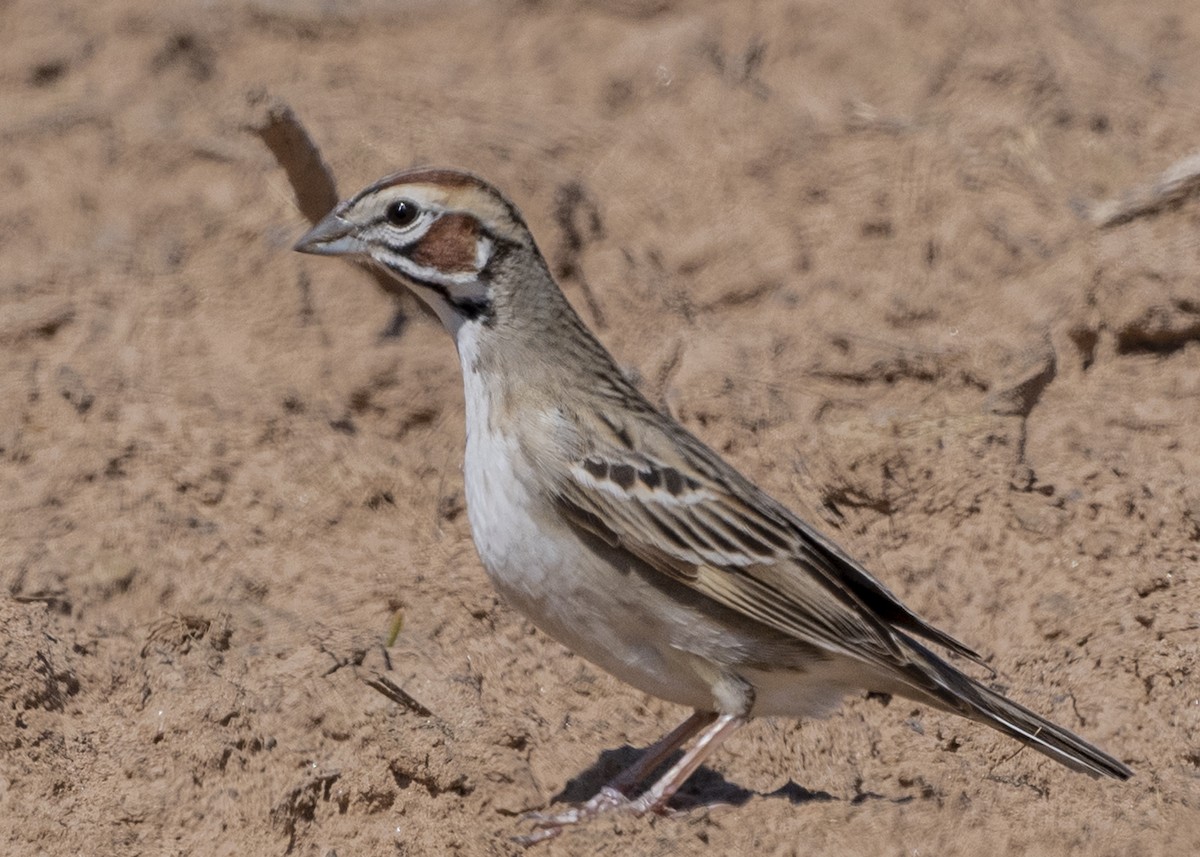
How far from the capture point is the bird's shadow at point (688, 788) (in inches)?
218

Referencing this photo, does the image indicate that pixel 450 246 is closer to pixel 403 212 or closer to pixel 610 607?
pixel 403 212

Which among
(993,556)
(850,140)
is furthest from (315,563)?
(850,140)

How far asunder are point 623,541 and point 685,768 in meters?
0.74

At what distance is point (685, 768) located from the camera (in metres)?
5.47

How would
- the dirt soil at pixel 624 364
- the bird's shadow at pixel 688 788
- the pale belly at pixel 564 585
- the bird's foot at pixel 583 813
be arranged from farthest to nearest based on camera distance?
the bird's shadow at pixel 688 788, the dirt soil at pixel 624 364, the pale belly at pixel 564 585, the bird's foot at pixel 583 813

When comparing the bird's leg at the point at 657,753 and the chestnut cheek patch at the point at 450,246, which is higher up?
the chestnut cheek patch at the point at 450,246

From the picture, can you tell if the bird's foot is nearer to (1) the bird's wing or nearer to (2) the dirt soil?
(2) the dirt soil

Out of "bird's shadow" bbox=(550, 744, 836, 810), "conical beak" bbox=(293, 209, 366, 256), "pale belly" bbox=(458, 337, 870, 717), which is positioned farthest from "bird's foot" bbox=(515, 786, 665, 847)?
"conical beak" bbox=(293, 209, 366, 256)

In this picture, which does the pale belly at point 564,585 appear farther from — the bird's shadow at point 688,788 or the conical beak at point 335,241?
the conical beak at point 335,241

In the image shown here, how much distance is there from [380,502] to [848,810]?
2.56 m

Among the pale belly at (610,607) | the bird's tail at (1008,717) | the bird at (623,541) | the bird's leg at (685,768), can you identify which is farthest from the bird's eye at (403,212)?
the bird's tail at (1008,717)

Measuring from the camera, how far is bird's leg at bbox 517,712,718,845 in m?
5.24

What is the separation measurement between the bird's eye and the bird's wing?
87 cm

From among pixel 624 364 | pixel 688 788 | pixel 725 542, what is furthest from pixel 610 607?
pixel 624 364
